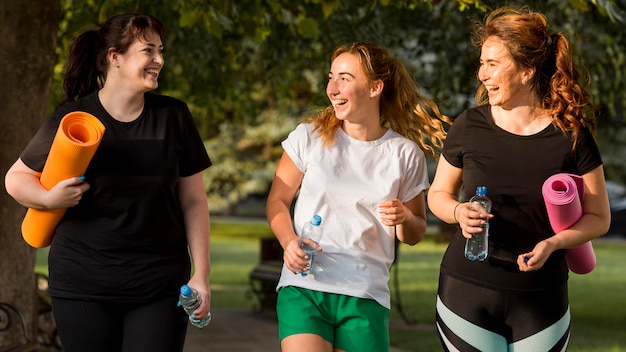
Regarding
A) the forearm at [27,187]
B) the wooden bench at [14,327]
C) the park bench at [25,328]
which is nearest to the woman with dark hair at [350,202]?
the forearm at [27,187]

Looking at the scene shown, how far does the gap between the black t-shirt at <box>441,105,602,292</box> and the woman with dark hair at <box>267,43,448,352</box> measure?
36cm

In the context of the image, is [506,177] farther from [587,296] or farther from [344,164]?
[587,296]

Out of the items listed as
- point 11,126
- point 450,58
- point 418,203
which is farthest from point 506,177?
point 450,58

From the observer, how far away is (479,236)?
3.80m

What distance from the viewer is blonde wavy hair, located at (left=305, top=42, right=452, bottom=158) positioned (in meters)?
4.28

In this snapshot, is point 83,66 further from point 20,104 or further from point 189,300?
point 20,104

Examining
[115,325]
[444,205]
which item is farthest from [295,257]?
[115,325]

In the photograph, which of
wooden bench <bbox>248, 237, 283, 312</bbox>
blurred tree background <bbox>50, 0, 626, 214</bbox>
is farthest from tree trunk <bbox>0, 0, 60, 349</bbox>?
wooden bench <bbox>248, 237, 283, 312</bbox>

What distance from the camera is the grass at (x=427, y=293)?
36.3 feet

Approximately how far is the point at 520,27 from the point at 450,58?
287 inches

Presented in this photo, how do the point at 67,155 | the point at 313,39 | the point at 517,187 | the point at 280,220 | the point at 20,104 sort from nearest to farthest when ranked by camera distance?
1. the point at 67,155
2. the point at 517,187
3. the point at 280,220
4. the point at 20,104
5. the point at 313,39

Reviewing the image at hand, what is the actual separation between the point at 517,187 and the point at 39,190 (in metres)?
1.66

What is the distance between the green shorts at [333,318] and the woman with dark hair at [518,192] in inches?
11.1

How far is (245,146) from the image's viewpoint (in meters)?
33.6
